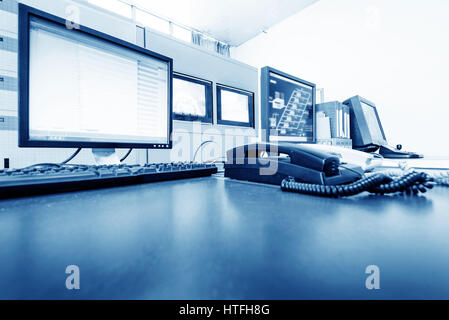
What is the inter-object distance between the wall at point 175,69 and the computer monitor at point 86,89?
208mm

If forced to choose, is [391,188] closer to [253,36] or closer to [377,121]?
[377,121]

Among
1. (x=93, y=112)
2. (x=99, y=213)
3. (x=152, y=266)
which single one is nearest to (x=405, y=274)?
(x=152, y=266)

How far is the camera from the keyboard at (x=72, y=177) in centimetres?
36

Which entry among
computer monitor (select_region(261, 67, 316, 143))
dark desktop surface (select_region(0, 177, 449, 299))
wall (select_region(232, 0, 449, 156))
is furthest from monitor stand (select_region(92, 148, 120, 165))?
wall (select_region(232, 0, 449, 156))

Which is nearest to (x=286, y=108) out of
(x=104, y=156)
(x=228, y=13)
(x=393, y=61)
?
(x=104, y=156)

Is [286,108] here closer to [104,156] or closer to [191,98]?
[191,98]

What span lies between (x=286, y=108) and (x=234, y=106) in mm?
317

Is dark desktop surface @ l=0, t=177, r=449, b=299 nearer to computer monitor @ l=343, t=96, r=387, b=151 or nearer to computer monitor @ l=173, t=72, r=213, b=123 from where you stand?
computer monitor @ l=173, t=72, r=213, b=123

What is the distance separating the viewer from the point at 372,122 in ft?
4.35

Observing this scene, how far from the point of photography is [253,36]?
3340mm

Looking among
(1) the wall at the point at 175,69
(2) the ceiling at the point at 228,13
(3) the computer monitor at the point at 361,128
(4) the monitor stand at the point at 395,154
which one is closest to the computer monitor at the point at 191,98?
(1) the wall at the point at 175,69

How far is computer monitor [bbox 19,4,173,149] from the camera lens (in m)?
0.44

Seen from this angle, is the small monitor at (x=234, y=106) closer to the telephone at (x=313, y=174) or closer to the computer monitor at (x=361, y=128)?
the telephone at (x=313, y=174)

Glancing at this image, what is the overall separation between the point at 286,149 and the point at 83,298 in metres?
0.45
